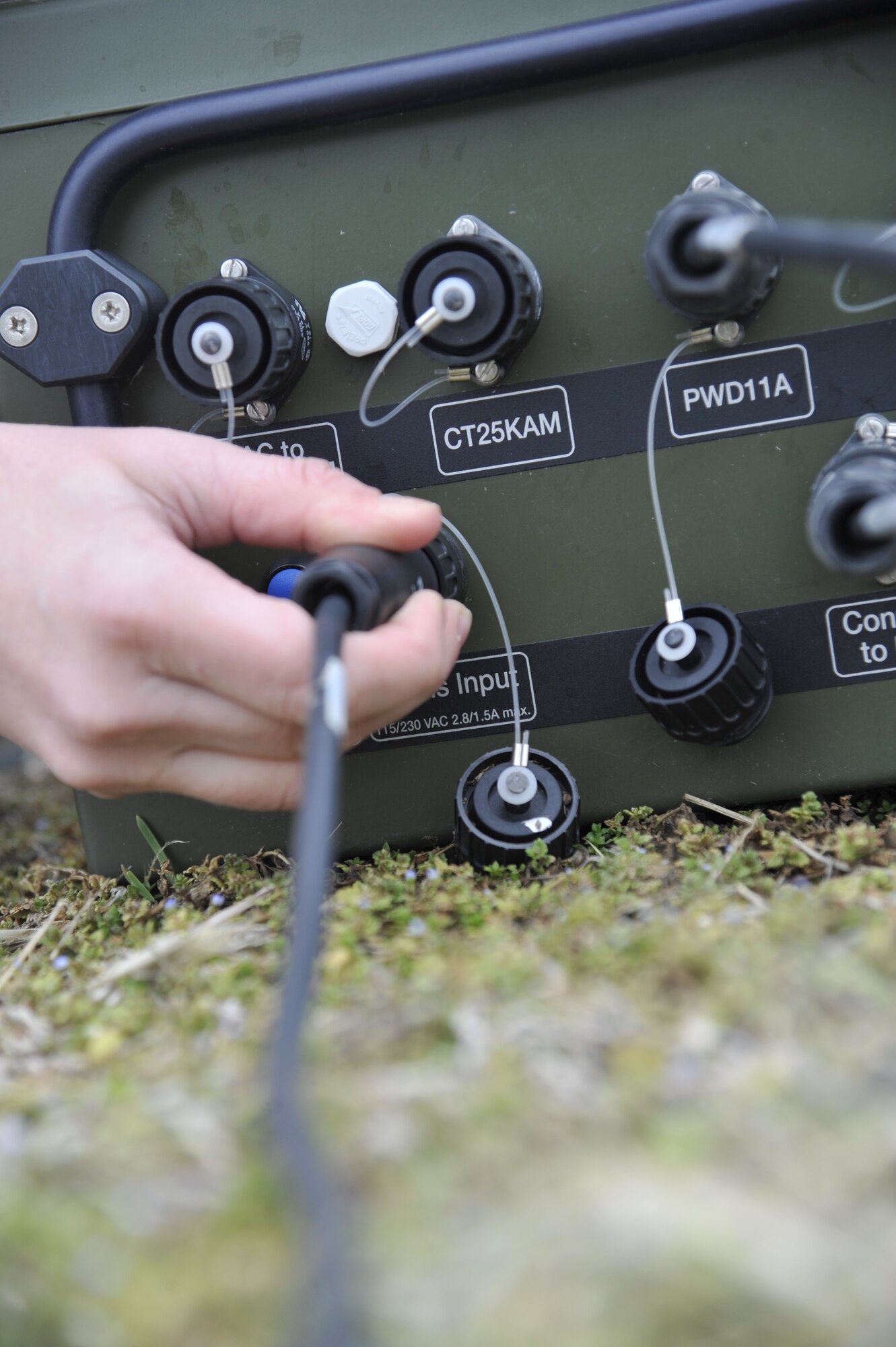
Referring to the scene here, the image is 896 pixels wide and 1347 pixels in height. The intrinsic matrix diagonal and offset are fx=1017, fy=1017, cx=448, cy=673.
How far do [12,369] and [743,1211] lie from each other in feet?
2.99

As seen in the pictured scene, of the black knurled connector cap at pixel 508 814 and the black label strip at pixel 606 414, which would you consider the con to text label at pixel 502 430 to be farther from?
the black knurled connector cap at pixel 508 814

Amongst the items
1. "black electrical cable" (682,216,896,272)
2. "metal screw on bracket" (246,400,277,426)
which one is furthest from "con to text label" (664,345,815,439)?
"metal screw on bracket" (246,400,277,426)

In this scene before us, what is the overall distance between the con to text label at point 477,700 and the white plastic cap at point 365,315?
0.29 meters

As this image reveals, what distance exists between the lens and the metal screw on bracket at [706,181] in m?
0.82

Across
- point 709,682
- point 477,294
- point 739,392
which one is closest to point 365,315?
point 477,294

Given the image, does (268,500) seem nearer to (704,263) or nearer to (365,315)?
(365,315)

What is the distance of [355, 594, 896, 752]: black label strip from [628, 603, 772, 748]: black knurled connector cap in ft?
0.09

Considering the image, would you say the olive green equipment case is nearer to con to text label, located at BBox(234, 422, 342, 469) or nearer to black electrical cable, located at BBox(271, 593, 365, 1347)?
con to text label, located at BBox(234, 422, 342, 469)

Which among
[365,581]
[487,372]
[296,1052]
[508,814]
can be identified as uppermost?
[487,372]

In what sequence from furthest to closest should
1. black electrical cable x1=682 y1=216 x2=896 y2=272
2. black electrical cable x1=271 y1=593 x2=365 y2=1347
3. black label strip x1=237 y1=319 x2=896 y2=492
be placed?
black label strip x1=237 y1=319 x2=896 y2=492
black electrical cable x1=682 y1=216 x2=896 y2=272
black electrical cable x1=271 y1=593 x2=365 y2=1347

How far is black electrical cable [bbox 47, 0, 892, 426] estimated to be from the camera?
0.80 metres

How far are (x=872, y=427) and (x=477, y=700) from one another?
40cm

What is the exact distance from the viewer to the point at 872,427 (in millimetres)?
822

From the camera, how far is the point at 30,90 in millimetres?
909
